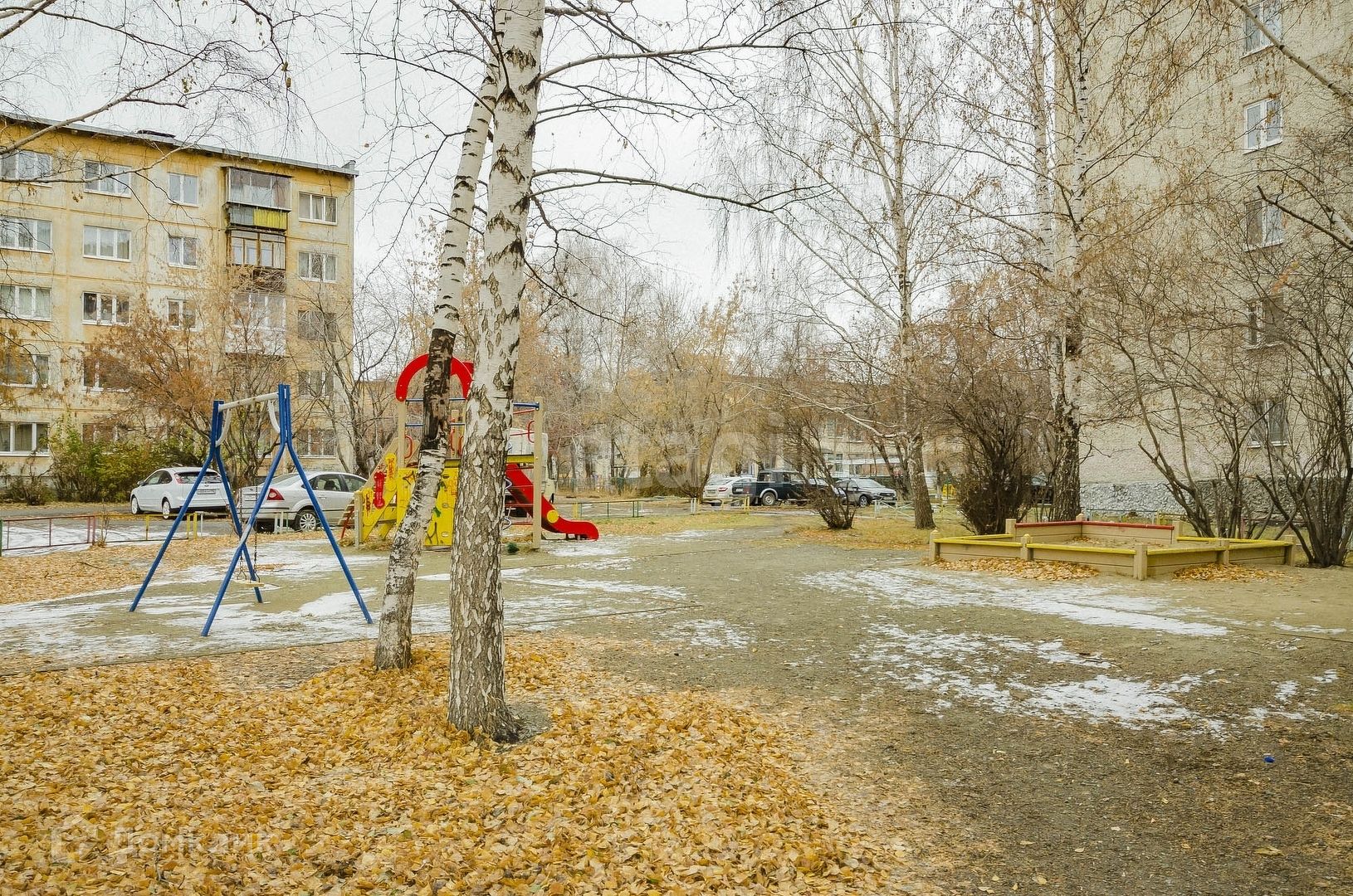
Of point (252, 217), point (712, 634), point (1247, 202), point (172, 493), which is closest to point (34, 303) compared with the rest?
point (252, 217)

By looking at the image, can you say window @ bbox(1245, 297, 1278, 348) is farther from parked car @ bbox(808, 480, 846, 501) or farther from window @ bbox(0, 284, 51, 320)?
window @ bbox(0, 284, 51, 320)

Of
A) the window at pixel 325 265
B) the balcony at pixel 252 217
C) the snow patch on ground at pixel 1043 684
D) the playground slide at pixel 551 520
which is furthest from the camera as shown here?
the window at pixel 325 265

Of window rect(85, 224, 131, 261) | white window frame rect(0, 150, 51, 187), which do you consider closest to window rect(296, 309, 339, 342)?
white window frame rect(0, 150, 51, 187)

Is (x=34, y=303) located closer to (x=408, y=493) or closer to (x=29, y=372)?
(x=29, y=372)

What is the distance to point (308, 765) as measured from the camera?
14.7 ft

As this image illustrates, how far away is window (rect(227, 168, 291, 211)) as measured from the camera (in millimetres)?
36938

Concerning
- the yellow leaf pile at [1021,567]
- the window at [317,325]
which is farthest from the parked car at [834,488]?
the window at [317,325]

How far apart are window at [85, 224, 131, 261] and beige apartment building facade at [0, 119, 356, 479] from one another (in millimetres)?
47

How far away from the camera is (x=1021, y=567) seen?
1192 centimetres

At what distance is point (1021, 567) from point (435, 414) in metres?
8.87

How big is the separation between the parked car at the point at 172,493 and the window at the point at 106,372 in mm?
4458

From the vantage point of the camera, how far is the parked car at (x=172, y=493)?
22844mm

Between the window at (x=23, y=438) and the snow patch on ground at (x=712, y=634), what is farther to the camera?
the window at (x=23, y=438)

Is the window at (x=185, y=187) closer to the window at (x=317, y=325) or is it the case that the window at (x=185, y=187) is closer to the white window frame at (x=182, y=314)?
the white window frame at (x=182, y=314)
